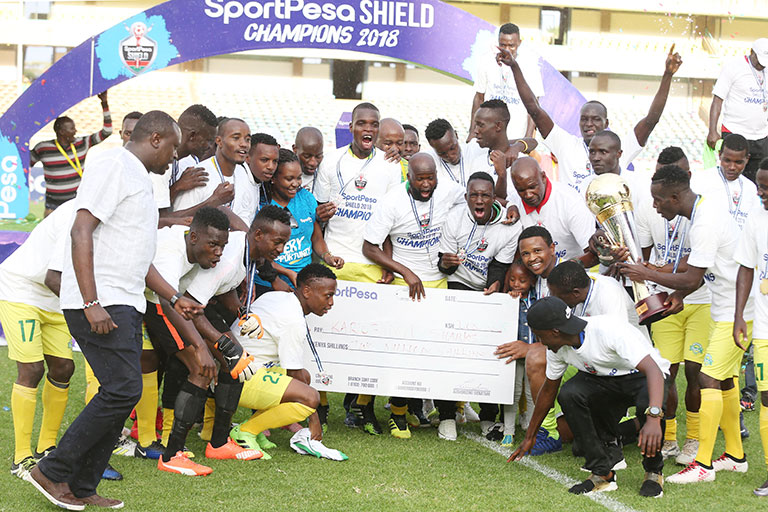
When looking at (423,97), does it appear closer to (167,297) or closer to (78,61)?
(78,61)

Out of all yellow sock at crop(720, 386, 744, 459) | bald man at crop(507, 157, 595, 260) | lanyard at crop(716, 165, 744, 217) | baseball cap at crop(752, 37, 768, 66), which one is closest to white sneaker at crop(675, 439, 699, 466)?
yellow sock at crop(720, 386, 744, 459)

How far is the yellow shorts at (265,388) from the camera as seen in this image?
6027 mm

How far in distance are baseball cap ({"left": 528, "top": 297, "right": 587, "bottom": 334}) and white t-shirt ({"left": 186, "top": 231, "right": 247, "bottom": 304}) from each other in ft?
6.44

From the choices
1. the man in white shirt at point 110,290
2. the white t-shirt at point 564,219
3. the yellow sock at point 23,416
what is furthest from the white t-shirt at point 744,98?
the yellow sock at point 23,416

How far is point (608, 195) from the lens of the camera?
20.6ft

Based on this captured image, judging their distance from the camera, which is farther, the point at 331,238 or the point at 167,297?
the point at 331,238

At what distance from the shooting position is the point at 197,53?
9539mm

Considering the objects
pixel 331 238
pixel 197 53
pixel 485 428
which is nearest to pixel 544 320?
pixel 485 428

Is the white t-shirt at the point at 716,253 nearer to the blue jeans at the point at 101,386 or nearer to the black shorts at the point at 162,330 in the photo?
the black shorts at the point at 162,330

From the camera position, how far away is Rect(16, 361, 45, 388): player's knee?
17.6 ft

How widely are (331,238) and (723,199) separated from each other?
3162mm

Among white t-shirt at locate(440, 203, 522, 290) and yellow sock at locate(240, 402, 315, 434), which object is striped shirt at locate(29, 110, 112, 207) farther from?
yellow sock at locate(240, 402, 315, 434)

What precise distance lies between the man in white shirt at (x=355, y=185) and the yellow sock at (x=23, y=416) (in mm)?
2671

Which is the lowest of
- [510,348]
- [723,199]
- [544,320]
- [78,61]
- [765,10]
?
[510,348]
